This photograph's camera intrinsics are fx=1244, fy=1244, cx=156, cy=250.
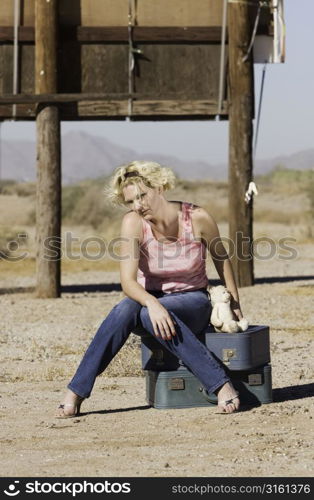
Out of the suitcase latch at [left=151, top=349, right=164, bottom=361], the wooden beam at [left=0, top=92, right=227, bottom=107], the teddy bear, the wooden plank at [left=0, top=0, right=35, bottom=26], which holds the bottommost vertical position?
the suitcase latch at [left=151, top=349, right=164, bottom=361]

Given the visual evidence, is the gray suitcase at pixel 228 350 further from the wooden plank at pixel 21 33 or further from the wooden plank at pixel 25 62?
the wooden plank at pixel 21 33

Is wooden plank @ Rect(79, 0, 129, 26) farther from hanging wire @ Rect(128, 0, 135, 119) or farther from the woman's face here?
the woman's face

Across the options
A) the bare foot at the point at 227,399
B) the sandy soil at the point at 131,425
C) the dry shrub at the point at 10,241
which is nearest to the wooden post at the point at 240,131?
the sandy soil at the point at 131,425

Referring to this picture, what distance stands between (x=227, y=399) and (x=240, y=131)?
7.88 meters

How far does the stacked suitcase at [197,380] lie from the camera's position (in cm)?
754

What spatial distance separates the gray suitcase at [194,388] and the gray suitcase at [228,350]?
6 cm

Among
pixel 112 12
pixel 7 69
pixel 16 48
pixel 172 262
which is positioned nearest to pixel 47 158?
pixel 7 69

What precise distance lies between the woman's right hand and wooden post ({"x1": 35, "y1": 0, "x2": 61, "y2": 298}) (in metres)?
7.41

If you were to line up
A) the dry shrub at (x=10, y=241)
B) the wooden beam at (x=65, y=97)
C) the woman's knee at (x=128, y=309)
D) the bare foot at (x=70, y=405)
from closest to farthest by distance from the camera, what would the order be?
the woman's knee at (x=128, y=309)
the bare foot at (x=70, y=405)
the wooden beam at (x=65, y=97)
the dry shrub at (x=10, y=241)

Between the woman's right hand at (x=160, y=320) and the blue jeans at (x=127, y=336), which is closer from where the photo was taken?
the woman's right hand at (x=160, y=320)

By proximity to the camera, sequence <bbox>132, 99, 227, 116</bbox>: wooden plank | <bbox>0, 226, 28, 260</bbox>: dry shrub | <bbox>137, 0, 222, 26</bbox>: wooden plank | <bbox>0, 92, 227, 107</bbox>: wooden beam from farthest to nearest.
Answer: <bbox>0, 226, 28, 260</bbox>: dry shrub < <bbox>137, 0, 222, 26</bbox>: wooden plank < <bbox>132, 99, 227, 116</bbox>: wooden plank < <bbox>0, 92, 227, 107</bbox>: wooden beam

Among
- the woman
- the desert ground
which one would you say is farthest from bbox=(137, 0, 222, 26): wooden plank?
the woman

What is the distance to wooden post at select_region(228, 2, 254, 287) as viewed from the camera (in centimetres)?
1483

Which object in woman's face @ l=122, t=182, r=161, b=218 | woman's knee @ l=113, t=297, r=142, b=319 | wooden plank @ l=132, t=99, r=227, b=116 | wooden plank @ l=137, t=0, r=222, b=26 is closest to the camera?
woman's knee @ l=113, t=297, r=142, b=319
